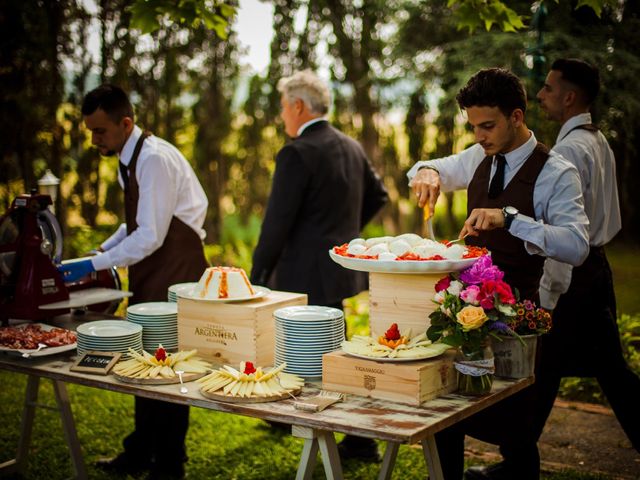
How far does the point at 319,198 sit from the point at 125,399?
2355mm

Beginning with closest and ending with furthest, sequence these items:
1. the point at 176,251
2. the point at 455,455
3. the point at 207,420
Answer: the point at 455,455, the point at 176,251, the point at 207,420

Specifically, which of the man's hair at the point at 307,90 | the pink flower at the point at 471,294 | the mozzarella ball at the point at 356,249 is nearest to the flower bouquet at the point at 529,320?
the pink flower at the point at 471,294

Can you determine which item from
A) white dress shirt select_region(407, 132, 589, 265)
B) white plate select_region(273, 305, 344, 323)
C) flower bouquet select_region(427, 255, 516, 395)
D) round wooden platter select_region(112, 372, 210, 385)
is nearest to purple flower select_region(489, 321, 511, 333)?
flower bouquet select_region(427, 255, 516, 395)

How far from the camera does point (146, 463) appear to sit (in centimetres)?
418

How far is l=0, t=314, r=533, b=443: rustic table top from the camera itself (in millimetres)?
2254

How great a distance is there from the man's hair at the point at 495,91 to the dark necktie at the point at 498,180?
0.21 meters

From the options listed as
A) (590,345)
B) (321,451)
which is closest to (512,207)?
(321,451)

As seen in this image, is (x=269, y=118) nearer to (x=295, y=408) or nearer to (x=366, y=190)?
(x=366, y=190)

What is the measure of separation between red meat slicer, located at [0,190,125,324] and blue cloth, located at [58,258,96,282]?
9cm

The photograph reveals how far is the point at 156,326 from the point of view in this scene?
3.16 m

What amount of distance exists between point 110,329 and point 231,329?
1.71ft

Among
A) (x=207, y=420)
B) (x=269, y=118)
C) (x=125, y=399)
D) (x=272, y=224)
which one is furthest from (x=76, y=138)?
(x=272, y=224)

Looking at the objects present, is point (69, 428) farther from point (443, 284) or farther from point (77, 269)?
point (443, 284)

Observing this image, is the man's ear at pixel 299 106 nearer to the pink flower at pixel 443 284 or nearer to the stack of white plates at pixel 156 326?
the stack of white plates at pixel 156 326
